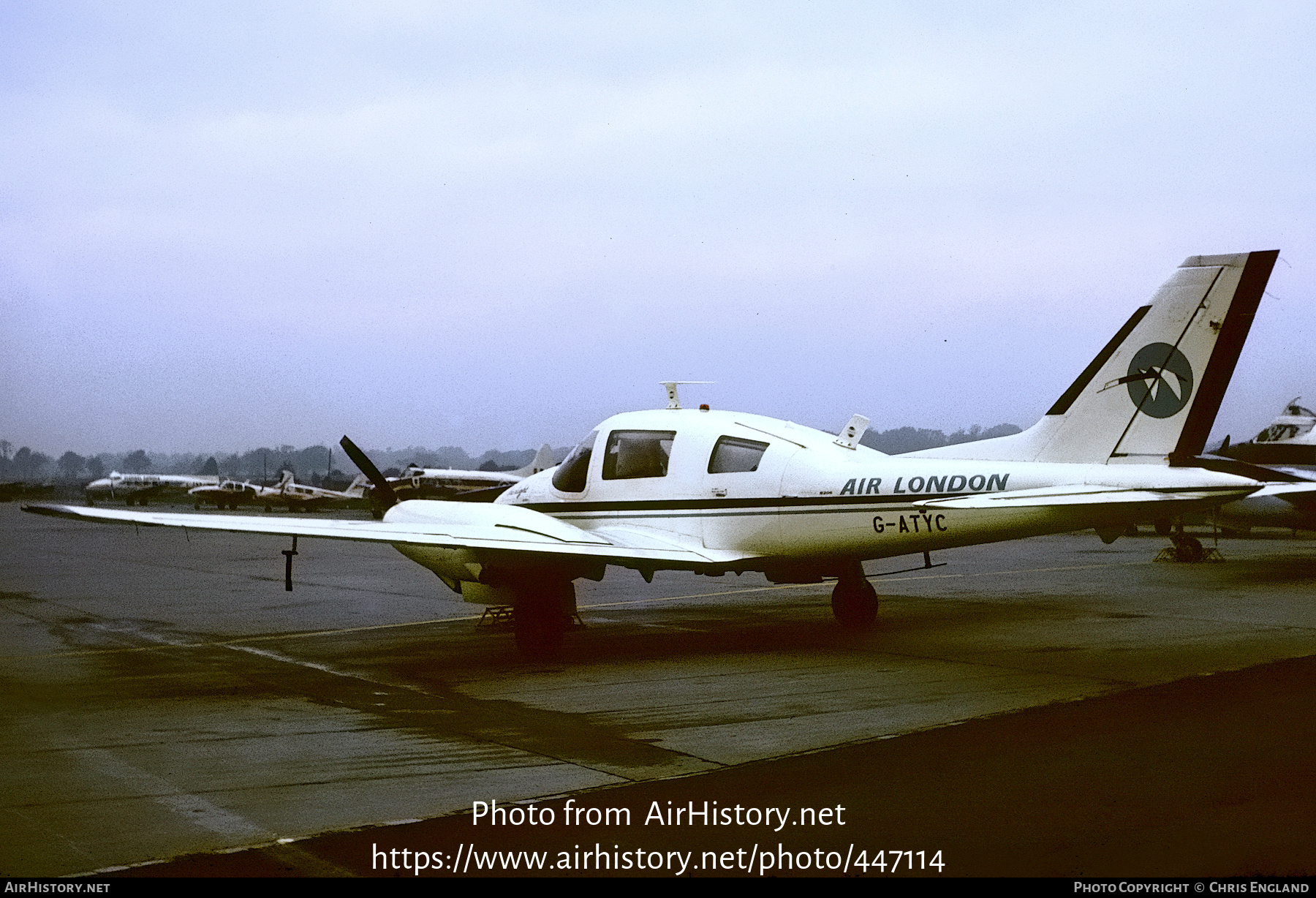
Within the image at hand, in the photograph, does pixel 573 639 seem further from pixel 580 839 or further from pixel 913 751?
pixel 580 839

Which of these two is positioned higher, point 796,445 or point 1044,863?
point 796,445

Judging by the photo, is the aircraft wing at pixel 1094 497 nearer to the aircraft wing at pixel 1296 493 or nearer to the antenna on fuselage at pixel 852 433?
the antenna on fuselage at pixel 852 433

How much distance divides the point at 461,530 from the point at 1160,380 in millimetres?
7436

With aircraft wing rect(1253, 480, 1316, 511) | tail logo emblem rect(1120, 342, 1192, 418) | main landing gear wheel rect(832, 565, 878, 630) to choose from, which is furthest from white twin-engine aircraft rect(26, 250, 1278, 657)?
aircraft wing rect(1253, 480, 1316, 511)

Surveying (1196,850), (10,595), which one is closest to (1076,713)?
(1196,850)

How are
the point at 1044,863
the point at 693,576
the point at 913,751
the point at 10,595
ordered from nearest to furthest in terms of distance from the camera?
the point at 1044,863
the point at 913,751
the point at 10,595
the point at 693,576

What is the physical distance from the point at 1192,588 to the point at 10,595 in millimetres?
18629

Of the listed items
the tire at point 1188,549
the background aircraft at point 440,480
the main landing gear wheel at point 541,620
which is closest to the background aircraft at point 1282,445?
the tire at point 1188,549

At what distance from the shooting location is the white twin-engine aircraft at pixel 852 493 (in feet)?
39.3

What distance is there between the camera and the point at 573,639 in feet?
47.4

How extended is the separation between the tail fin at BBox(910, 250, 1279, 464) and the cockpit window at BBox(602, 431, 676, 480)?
13.9 ft

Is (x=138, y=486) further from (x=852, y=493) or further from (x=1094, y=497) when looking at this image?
(x=1094, y=497)

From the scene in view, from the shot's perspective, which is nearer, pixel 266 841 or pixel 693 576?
pixel 266 841

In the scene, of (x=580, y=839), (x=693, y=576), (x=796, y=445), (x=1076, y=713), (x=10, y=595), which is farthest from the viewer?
(x=693, y=576)
